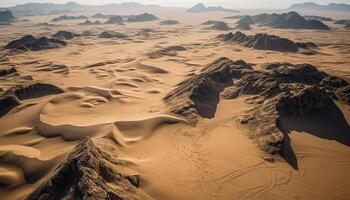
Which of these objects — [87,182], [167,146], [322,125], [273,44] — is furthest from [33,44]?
[87,182]

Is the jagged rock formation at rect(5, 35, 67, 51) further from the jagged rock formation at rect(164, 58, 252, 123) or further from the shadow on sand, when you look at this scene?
the shadow on sand

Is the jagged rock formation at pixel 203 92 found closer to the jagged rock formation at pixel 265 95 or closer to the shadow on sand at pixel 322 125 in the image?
the jagged rock formation at pixel 265 95

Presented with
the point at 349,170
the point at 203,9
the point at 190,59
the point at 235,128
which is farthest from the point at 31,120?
the point at 203,9

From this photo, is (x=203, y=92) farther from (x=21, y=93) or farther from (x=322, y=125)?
(x=21, y=93)

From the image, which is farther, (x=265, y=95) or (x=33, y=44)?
(x=33, y=44)

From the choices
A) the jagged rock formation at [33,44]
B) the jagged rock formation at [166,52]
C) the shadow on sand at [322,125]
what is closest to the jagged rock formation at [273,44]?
the jagged rock formation at [166,52]
